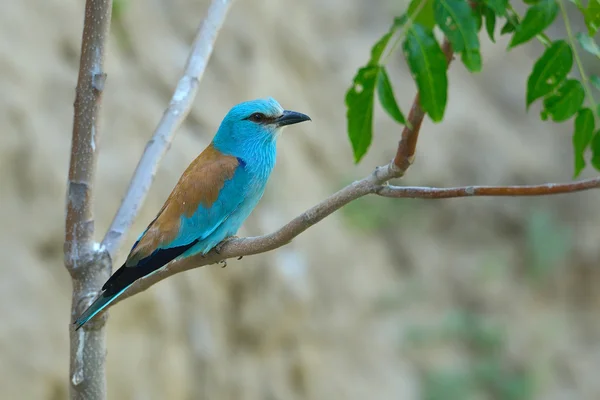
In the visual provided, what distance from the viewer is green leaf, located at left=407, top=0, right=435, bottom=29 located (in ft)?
4.74

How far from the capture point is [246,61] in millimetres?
6086

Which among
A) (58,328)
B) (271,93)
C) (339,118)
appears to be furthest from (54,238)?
(339,118)

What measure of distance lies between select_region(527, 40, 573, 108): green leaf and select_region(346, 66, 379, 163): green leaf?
33 centimetres

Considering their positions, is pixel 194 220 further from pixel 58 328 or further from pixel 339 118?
pixel 339 118

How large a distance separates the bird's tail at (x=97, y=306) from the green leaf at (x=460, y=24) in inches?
43.1

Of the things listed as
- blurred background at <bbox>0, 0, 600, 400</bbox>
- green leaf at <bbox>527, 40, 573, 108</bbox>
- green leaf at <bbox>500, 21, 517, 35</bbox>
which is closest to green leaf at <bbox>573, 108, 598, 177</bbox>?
green leaf at <bbox>527, 40, 573, 108</bbox>

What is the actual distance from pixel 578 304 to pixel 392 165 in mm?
5978

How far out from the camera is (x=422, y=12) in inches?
58.7

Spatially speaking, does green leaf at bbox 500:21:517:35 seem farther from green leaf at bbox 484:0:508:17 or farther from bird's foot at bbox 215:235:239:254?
bird's foot at bbox 215:235:239:254

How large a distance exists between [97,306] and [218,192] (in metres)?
0.76

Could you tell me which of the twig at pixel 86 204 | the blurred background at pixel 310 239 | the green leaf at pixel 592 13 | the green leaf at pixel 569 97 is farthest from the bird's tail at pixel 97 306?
the blurred background at pixel 310 239

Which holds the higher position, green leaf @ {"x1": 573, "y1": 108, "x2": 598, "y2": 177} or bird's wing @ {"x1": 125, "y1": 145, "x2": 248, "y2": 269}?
bird's wing @ {"x1": 125, "y1": 145, "x2": 248, "y2": 269}

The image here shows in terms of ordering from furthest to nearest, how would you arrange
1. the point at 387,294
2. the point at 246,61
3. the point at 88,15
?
the point at 387,294, the point at 246,61, the point at 88,15

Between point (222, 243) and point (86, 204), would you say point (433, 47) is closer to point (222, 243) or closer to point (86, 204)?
point (86, 204)
